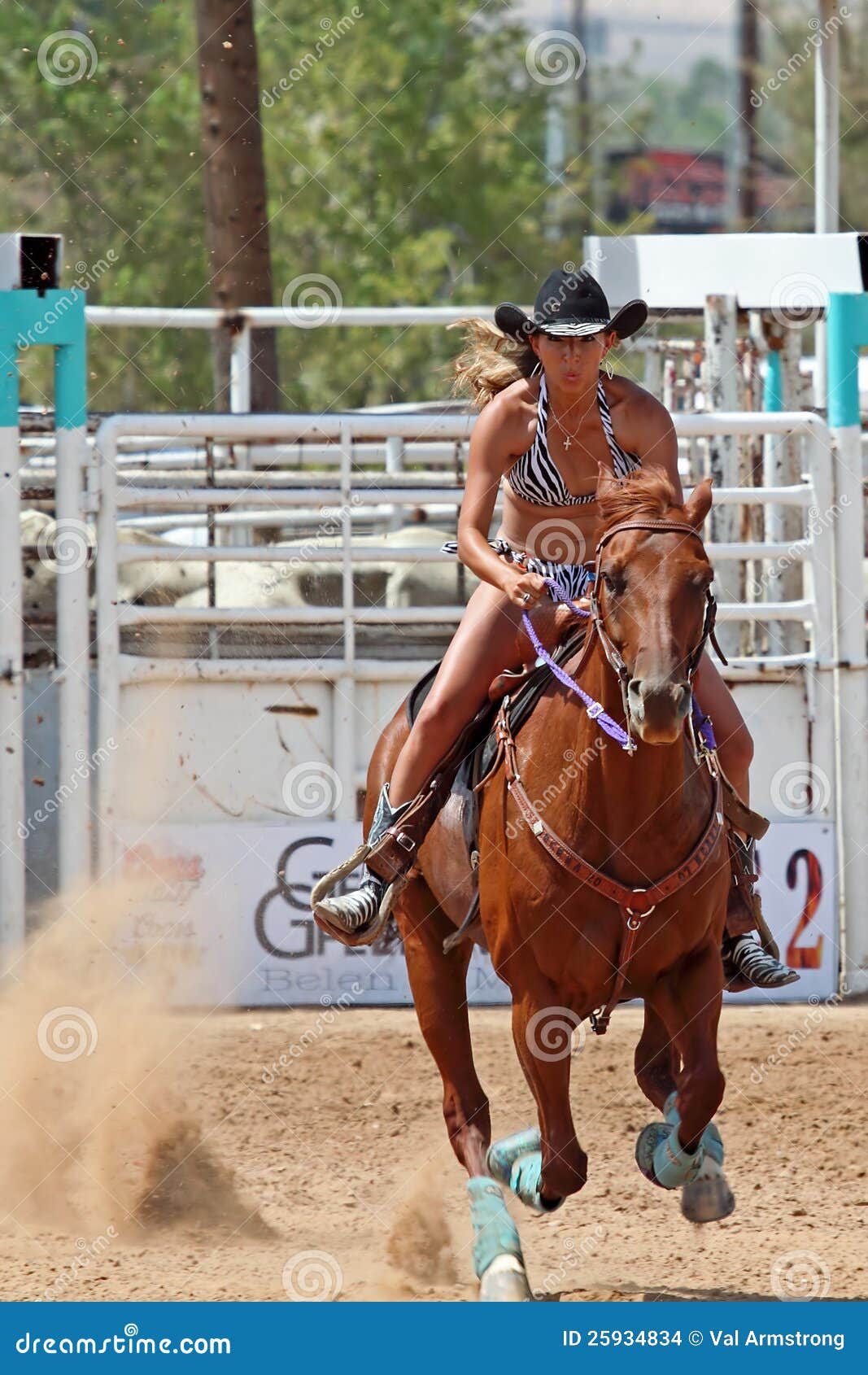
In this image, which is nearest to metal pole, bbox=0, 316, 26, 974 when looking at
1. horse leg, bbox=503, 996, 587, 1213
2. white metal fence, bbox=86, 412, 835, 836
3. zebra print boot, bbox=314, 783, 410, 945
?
white metal fence, bbox=86, 412, 835, 836

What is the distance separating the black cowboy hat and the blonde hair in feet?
0.66

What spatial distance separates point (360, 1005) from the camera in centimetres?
879

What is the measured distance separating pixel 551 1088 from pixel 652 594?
1.45 meters

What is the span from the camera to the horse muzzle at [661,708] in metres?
4.09

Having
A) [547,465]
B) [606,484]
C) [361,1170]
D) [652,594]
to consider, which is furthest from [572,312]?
[361,1170]

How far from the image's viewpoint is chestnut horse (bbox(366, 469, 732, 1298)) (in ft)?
15.3

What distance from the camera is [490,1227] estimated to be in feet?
16.4

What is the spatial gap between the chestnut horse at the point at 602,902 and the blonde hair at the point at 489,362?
81cm

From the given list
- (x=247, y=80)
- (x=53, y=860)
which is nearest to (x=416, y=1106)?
(x=53, y=860)

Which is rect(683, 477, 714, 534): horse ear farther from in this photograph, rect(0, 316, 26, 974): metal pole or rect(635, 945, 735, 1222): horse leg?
rect(0, 316, 26, 974): metal pole

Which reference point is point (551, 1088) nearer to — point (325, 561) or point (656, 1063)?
point (656, 1063)

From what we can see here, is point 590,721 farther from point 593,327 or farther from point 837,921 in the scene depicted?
point 837,921

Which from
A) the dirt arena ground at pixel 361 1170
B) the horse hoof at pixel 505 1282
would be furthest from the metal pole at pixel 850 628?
the horse hoof at pixel 505 1282

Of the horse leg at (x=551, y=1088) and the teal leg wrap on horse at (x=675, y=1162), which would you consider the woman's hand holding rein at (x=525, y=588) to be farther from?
the teal leg wrap on horse at (x=675, y=1162)
